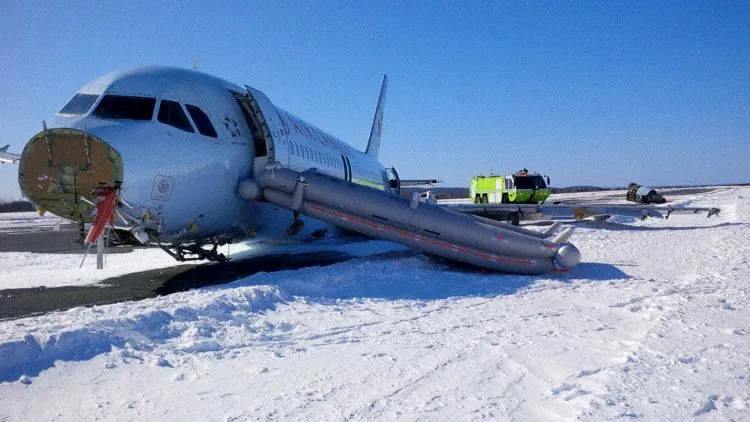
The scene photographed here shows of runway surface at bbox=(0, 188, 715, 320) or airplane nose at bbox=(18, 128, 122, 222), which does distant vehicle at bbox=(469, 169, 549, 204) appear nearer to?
runway surface at bbox=(0, 188, 715, 320)

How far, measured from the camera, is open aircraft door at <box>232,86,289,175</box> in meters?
9.84

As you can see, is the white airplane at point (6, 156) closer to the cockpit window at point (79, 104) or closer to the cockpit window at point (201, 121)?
the cockpit window at point (79, 104)

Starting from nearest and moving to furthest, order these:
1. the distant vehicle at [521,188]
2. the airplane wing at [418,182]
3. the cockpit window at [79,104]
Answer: the cockpit window at [79,104], the airplane wing at [418,182], the distant vehicle at [521,188]

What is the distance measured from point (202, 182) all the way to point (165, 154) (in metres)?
0.90

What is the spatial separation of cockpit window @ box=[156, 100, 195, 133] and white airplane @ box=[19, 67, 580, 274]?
0.02m

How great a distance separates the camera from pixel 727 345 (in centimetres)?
420

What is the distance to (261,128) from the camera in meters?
9.95

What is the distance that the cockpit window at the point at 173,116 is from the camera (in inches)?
310

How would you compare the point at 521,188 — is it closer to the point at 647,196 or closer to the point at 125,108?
→ the point at 647,196

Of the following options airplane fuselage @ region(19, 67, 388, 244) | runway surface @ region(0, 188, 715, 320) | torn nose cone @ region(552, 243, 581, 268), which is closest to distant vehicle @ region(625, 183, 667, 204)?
runway surface @ region(0, 188, 715, 320)

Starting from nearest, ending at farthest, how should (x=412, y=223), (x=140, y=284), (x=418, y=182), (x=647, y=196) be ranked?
(x=140, y=284)
(x=412, y=223)
(x=418, y=182)
(x=647, y=196)

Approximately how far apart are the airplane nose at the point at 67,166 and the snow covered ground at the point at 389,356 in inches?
72.1

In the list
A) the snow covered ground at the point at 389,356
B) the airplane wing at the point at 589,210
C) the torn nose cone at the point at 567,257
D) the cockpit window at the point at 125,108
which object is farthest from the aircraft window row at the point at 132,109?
the airplane wing at the point at 589,210

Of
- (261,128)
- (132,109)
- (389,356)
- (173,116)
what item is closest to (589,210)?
(261,128)
